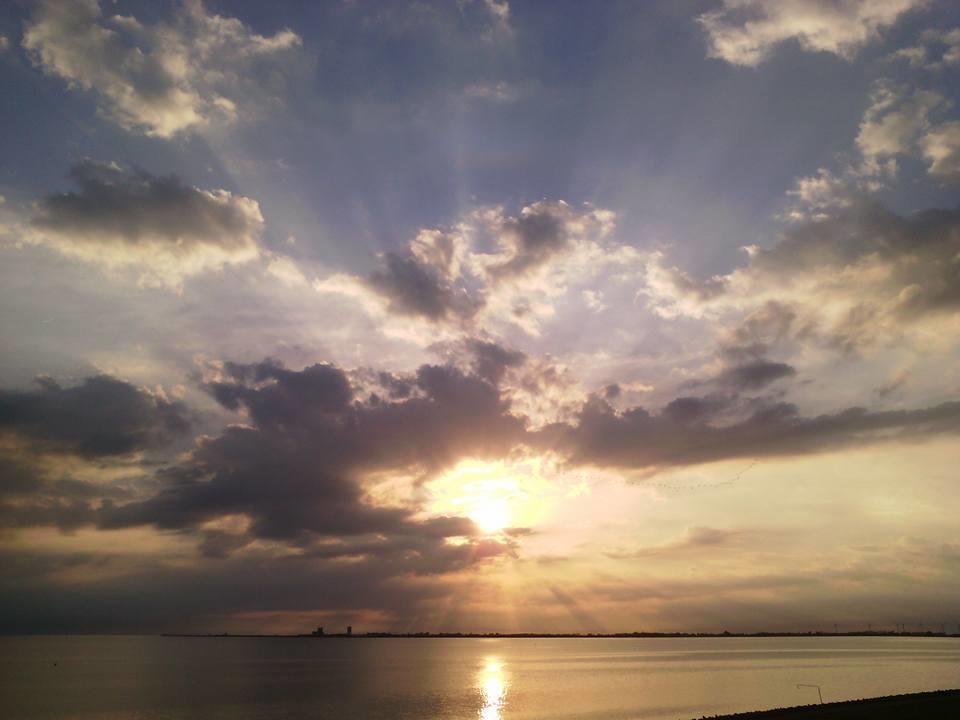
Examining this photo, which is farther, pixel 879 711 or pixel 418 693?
pixel 418 693

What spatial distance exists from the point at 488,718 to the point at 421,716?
9812 mm

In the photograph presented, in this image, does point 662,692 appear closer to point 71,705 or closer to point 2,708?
point 71,705

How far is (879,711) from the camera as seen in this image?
218ft

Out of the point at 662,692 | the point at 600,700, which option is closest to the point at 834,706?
the point at 600,700

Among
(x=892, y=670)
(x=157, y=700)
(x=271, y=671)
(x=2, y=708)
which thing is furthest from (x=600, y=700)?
(x=271, y=671)

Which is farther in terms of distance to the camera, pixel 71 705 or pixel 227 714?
pixel 71 705

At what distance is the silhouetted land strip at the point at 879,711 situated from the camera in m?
61.7

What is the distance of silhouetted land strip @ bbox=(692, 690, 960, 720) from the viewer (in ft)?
202

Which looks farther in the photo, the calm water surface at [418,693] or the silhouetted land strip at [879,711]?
the calm water surface at [418,693]

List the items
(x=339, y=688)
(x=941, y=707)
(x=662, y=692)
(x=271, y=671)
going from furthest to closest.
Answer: (x=271, y=671) → (x=339, y=688) → (x=662, y=692) → (x=941, y=707)

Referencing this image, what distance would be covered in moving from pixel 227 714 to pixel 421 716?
28914 mm

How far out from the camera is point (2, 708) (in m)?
106

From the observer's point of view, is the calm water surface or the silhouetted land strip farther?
the calm water surface

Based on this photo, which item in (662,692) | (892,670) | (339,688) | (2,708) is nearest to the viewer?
(2,708)
